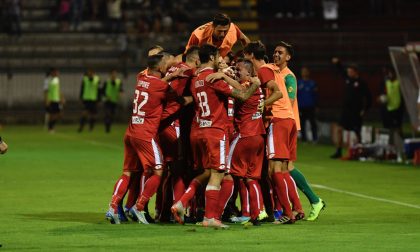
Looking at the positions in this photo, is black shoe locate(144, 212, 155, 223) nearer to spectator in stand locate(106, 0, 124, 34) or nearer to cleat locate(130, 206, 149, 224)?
cleat locate(130, 206, 149, 224)

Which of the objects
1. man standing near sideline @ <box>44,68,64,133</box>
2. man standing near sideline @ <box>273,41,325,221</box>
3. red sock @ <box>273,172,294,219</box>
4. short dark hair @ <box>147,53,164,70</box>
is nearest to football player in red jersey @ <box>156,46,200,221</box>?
short dark hair @ <box>147,53,164,70</box>

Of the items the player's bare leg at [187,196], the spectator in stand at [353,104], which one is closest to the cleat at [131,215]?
the player's bare leg at [187,196]

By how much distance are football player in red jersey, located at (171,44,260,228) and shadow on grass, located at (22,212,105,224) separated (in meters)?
1.54

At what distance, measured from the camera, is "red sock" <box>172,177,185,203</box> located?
51.6 ft

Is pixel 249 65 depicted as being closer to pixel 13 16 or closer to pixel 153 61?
pixel 153 61

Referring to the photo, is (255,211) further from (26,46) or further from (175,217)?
(26,46)

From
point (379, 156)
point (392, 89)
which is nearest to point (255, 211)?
point (379, 156)

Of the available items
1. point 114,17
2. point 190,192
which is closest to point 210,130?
point 190,192

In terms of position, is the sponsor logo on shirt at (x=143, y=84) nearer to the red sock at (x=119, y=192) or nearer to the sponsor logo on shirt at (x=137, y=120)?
the sponsor logo on shirt at (x=137, y=120)

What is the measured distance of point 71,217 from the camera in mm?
16266

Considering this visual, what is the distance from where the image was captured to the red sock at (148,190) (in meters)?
15.2

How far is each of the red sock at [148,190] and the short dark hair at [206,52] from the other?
1.62 metres

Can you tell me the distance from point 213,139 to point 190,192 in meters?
0.71

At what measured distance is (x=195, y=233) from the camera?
14250 millimetres
